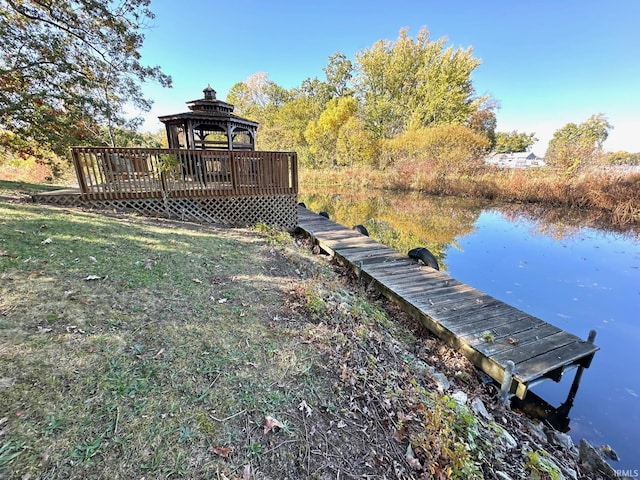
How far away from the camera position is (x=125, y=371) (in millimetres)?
2119

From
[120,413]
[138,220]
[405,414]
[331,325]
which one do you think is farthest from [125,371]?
[138,220]

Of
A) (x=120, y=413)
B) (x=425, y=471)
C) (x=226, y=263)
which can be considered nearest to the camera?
(x=120, y=413)

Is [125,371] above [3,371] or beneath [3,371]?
beneath

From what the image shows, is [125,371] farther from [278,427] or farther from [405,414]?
[405,414]

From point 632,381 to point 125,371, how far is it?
644 centimetres

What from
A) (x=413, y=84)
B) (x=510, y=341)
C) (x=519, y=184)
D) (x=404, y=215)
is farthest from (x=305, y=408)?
(x=413, y=84)

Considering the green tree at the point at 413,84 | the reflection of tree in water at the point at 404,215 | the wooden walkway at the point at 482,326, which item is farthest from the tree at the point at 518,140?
the wooden walkway at the point at 482,326

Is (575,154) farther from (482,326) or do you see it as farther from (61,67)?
(61,67)

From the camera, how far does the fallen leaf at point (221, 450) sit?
69.7 inches

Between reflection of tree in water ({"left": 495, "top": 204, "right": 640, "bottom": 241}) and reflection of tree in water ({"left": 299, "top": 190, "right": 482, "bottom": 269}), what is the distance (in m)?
1.87

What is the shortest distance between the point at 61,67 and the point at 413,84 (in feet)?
94.7

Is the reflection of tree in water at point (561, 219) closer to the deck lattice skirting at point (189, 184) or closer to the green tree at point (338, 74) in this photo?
the deck lattice skirting at point (189, 184)

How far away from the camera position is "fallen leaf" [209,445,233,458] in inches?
69.7

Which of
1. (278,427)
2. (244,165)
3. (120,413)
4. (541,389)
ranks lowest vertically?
(541,389)
